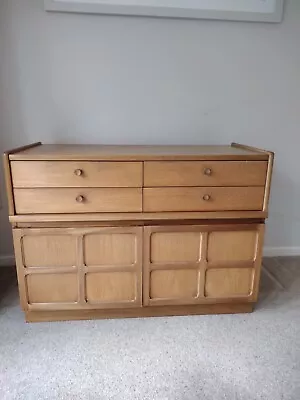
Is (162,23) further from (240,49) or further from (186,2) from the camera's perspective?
(240,49)

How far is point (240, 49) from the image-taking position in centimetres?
199

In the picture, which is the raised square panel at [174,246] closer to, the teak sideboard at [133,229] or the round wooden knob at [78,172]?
the teak sideboard at [133,229]

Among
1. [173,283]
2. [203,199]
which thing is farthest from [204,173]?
[173,283]

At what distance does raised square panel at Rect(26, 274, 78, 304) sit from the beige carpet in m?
0.13

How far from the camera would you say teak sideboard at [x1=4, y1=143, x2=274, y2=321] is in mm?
1467

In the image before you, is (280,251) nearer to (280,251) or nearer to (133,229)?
(280,251)

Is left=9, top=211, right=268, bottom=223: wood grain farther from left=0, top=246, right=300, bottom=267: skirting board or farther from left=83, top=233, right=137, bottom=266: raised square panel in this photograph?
left=0, top=246, right=300, bottom=267: skirting board

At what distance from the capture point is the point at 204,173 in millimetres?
1510

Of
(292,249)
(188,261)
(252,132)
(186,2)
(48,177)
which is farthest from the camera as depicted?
(292,249)

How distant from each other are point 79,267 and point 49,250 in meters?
0.16

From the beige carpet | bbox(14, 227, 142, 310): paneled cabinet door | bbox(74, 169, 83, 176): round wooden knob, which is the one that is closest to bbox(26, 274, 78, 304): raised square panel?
bbox(14, 227, 142, 310): paneled cabinet door

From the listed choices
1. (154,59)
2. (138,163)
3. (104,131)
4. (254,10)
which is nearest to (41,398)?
(138,163)

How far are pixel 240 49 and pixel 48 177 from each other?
1.37m

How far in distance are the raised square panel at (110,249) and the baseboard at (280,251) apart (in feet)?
3.93
